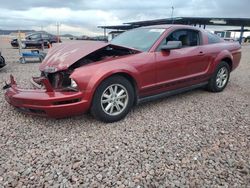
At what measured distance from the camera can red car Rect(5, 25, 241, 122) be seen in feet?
10.2

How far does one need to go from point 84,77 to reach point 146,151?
1287 millimetres

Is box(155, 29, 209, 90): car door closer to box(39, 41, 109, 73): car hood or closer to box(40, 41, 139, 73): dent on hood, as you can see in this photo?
box(40, 41, 139, 73): dent on hood

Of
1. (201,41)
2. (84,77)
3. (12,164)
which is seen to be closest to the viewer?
(12,164)

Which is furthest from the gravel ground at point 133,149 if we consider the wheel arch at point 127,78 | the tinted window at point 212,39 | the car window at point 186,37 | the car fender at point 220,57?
the tinted window at point 212,39

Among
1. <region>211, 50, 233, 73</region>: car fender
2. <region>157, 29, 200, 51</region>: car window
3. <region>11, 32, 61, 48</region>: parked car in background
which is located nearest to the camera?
<region>157, 29, 200, 51</region>: car window

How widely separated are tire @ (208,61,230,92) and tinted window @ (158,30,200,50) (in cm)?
86

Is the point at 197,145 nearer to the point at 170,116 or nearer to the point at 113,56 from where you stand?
the point at 170,116

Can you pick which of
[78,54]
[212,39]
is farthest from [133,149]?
[212,39]

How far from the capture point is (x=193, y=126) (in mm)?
3398

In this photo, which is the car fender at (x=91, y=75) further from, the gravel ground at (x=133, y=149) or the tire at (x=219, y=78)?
the tire at (x=219, y=78)

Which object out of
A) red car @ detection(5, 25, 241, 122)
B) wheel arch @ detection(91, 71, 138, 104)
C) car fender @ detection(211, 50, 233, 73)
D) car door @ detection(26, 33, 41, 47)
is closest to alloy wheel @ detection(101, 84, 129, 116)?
red car @ detection(5, 25, 241, 122)

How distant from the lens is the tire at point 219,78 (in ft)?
16.5

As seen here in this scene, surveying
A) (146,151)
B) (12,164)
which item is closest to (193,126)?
(146,151)

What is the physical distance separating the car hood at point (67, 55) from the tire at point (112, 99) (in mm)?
545
